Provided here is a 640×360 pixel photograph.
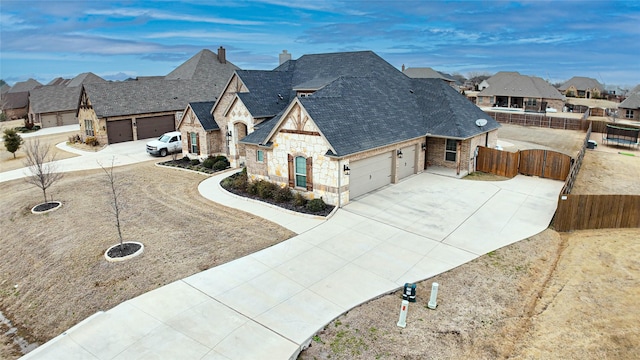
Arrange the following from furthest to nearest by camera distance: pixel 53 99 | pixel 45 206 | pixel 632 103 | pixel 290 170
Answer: pixel 632 103, pixel 53 99, pixel 290 170, pixel 45 206

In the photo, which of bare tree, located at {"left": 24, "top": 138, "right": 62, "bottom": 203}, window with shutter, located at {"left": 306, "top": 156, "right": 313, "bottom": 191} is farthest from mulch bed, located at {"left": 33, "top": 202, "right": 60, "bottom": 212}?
window with shutter, located at {"left": 306, "top": 156, "right": 313, "bottom": 191}

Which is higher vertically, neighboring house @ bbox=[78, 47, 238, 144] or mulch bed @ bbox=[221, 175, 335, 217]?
neighboring house @ bbox=[78, 47, 238, 144]

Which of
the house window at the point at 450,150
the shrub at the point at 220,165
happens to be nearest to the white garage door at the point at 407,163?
the house window at the point at 450,150

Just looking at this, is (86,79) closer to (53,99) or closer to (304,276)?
(53,99)

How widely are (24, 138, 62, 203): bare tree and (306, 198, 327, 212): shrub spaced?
45.1 feet

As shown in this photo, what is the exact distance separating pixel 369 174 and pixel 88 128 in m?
31.9

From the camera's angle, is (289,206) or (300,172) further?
(300,172)

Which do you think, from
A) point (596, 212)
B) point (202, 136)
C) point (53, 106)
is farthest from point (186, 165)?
point (53, 106)

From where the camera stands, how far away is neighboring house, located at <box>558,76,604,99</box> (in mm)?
93594

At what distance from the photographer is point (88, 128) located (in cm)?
3897

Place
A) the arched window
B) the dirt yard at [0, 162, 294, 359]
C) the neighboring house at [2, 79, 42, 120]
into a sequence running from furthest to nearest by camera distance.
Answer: the neighboring house at [2, 79, 42, 120], the arched window, the dirt yard at [0, 162, 294, 359]

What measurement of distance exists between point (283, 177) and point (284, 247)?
6.54 meters

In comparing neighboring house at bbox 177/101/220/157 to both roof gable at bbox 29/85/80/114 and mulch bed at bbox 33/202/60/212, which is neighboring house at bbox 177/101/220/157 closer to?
mulch bed at bbox 33/202/60/212

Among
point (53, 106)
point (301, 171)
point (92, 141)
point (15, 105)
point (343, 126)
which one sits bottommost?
point (92, 141)
